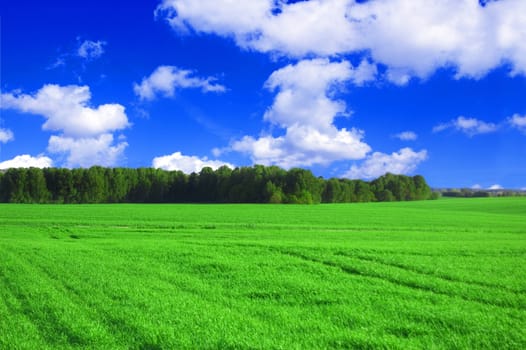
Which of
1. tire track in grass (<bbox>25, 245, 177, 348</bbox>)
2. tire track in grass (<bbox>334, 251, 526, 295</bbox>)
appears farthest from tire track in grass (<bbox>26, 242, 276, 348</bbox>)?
tire track in grass (<bbox>334, 251, 526, 295</bbox>)

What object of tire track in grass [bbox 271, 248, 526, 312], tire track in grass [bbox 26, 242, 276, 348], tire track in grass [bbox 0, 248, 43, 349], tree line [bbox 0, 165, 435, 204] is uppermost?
tree line [bbox 0, 165, 435, 204]

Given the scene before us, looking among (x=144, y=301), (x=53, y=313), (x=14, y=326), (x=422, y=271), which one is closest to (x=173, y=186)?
(x=422, y=271)

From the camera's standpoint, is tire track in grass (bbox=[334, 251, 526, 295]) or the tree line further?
the tree line

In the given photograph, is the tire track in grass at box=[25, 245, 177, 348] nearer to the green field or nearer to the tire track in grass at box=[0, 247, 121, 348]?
the green field

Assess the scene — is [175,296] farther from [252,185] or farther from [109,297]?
[252,185]

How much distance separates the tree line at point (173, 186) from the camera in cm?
10738

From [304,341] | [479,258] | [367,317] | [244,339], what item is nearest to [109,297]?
[244,339]

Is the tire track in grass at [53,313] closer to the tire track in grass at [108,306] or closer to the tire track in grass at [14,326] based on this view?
the tire track in grass at [14,326]

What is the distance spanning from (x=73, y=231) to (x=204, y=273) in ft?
82.1

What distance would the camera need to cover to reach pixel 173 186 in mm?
122188

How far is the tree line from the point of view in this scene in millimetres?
107375

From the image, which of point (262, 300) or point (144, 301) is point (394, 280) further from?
point (144, 301)

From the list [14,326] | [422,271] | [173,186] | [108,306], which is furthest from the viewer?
[173,186]

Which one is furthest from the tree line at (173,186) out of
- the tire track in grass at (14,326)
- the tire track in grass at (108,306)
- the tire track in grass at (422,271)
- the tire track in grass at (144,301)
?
the tire track in grass at (14,326)
